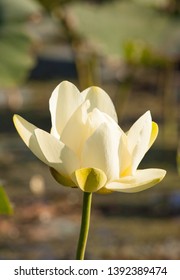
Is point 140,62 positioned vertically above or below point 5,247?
above

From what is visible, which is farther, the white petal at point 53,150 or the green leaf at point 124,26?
the green leaf at point 124,26

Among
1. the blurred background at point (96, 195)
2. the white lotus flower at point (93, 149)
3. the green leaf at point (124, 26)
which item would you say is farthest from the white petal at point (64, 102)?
the green leaf at point (124, 26)

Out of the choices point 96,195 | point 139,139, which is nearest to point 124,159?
point 139,139

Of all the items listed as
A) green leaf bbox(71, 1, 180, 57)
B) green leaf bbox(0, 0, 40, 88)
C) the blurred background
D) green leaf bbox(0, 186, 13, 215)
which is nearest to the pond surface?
the blurred background

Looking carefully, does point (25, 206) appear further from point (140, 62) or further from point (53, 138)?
point (53, 138)

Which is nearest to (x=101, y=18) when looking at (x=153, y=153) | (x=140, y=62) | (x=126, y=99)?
(x=140, y=62)

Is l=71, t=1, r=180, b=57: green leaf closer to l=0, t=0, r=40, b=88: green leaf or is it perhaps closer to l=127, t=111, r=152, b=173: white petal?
l=0, t=0, r=40, b=88: green leaf

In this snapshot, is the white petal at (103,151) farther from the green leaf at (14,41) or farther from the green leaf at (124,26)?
the green leaf at (124,26)
